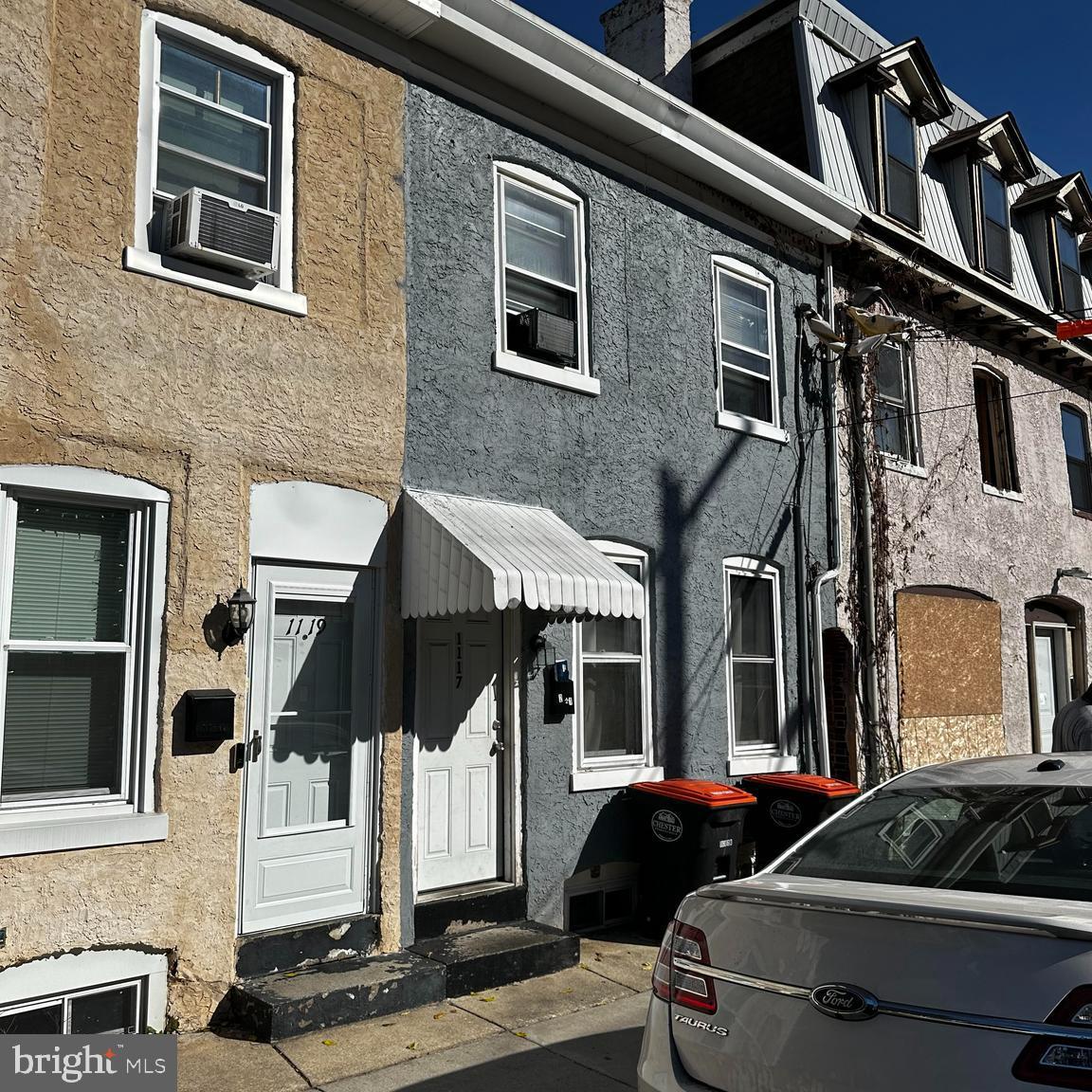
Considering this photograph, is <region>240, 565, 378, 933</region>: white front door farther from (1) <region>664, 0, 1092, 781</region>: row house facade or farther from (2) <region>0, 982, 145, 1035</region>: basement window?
(1) <region>664, 0, 1092, 781</region>: row house facade

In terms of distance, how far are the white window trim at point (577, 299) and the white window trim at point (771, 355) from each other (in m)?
1.64

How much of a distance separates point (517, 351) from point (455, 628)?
7.08 ft

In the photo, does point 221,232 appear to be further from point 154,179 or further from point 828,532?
point 828,532

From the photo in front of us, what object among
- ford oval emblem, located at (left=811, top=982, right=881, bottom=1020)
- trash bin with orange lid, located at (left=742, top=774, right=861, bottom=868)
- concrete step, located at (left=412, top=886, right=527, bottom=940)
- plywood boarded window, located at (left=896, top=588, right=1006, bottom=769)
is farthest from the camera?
plywood boarded window, located at (left=896, top=588, right=1006, bottom=769)

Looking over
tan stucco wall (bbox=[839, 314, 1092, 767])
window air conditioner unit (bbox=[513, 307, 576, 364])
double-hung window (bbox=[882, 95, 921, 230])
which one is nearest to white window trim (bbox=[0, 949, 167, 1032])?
window air conditioner unit (bbox=[513, 307, 576, 364])

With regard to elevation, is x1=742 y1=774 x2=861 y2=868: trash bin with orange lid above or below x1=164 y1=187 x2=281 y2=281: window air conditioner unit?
below

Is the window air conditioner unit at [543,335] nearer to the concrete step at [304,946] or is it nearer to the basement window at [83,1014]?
the concrete step at [304,946]

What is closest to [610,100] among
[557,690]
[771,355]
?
[771,355]

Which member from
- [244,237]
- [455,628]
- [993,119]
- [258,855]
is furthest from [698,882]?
[993,119]

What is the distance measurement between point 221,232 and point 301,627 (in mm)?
2377

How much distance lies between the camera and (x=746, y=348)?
33.2 ft

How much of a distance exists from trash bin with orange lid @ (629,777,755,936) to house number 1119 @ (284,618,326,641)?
2.91 meters

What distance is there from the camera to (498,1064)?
535cm

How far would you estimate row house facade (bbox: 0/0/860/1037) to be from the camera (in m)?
5.60
